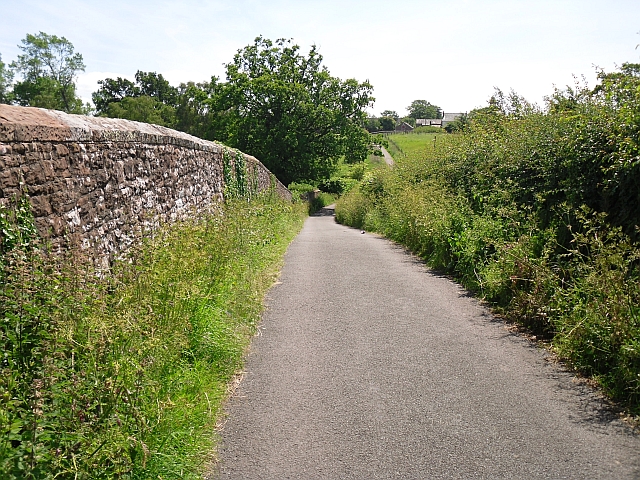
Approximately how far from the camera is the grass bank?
3164mm

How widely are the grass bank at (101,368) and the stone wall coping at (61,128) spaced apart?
0.60m

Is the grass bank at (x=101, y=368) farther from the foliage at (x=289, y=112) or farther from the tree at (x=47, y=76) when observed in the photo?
the tree at (x=47, y=76)

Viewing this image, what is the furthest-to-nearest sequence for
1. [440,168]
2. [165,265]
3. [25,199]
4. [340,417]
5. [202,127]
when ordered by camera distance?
[202,127], [440,168], [165,265], [340,417], [25,199]

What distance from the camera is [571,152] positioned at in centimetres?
771

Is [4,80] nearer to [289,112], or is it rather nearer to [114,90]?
[114,90]

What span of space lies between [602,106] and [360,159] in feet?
114

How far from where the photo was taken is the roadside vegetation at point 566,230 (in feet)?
18.4

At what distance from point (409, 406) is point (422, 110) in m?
168

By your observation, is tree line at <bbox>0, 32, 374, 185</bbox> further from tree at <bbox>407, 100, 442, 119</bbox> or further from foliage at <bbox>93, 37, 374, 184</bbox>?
tree at <bbox>407, 100, 442, 119</bbox>

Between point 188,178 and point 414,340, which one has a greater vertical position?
point 188,178

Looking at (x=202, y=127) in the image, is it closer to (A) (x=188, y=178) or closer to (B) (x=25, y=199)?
(A) (x=188, y=178)

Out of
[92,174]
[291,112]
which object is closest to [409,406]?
[92,174]

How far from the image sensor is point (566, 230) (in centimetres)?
763

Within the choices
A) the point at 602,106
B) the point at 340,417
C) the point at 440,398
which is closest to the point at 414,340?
the point at 440,398
